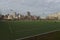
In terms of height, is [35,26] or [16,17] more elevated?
[16,17]

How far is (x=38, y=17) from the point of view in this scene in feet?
7.59

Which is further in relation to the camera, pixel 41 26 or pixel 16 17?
pixel 41 26

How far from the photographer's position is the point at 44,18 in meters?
2.35

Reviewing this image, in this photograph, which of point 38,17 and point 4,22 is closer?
point 4,22

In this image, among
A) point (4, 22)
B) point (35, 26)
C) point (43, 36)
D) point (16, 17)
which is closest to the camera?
point (43, 36)

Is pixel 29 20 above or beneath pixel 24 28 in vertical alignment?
above

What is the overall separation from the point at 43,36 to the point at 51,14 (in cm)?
198

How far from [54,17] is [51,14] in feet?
0.32

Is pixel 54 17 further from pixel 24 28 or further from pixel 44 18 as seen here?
pixel 24 28

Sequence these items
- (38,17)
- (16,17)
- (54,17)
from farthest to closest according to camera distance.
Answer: (54,17) < (38,17) < (16,17)

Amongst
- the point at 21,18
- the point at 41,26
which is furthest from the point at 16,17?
the point at 41,26

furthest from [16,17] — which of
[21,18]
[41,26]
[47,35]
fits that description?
[47,35]

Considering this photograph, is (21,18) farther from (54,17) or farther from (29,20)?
(54,17)

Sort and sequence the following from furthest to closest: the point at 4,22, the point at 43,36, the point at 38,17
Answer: the point at 38,17
the point at 4,22
the point at 43,36
